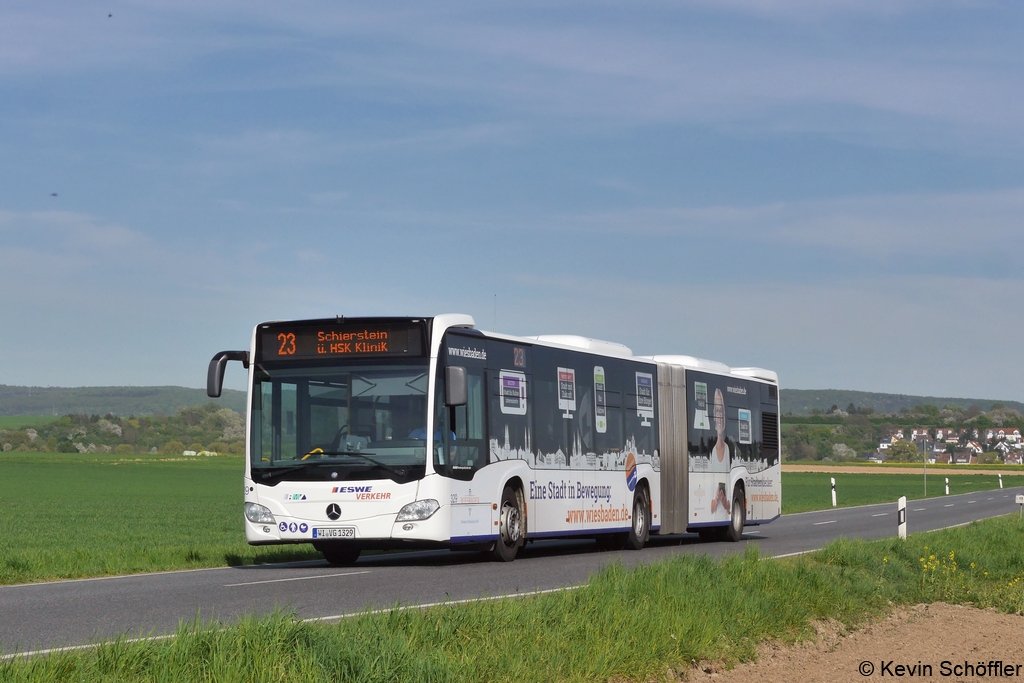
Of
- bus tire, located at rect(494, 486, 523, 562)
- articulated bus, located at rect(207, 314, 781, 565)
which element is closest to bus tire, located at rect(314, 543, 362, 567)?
articulated bus, located at rect(207, 314, 781, 565)

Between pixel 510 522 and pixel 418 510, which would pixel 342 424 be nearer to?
pixel 418 510

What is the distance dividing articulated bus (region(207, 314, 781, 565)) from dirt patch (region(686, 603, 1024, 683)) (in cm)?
593

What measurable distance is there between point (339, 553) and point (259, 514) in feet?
6.24

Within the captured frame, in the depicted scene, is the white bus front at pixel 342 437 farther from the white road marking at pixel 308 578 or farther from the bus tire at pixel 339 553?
the bus tire at pixel 339 553

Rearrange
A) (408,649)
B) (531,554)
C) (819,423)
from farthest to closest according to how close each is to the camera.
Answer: (819,423), (531,554), (408,649)

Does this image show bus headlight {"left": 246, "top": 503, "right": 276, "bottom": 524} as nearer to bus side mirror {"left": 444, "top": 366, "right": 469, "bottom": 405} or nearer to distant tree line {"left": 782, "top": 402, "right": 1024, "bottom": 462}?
bus side mirror {"left": 444, "top": 366, "right": 469, "bottom": 405}

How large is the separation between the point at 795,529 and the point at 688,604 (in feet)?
68.2

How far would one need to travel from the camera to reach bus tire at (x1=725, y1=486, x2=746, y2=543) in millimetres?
26281

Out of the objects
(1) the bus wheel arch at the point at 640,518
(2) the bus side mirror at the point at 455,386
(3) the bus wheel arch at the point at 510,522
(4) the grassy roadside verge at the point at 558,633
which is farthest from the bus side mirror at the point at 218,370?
(1) the bus wheel arch at the point at 640,518

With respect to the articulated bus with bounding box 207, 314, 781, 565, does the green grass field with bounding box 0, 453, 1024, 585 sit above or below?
below

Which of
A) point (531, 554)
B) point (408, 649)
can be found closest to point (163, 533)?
point (531, 554)

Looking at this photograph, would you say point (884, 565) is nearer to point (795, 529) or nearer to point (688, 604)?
point (688, 604)

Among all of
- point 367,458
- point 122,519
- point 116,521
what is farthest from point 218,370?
point 122,519

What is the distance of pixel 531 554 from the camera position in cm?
2125
